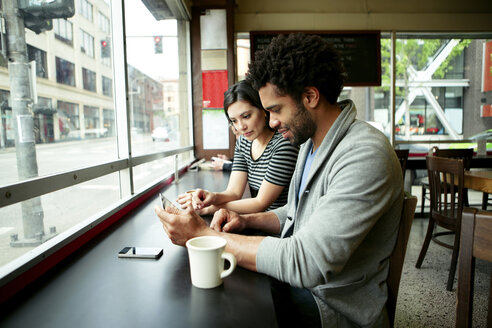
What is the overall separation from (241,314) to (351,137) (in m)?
0.54

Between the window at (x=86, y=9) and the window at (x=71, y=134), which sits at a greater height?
the window at (x=86, y=9)

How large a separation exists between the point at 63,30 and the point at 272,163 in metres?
1.03

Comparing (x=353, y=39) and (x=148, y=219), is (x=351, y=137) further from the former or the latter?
(x=353, y=39)

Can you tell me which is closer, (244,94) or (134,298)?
(134,298)

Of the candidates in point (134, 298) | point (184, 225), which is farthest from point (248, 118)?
point (134, 298)

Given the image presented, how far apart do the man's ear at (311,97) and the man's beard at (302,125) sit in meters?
0.02

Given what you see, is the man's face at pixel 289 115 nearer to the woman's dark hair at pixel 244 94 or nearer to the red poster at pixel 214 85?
the woman's dark hair at pixel 244 94

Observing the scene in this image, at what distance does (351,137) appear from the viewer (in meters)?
0.92

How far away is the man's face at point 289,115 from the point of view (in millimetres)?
1056

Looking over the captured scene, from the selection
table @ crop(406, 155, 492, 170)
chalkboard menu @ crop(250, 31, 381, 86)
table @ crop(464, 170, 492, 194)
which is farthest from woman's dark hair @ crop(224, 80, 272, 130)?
table @ crop(406, 155, 492, 170)

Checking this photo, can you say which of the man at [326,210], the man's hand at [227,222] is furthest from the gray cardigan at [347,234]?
the man's hand at [227,222]

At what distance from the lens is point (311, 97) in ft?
3.41

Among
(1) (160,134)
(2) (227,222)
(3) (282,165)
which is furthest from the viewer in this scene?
(1) (160,134)

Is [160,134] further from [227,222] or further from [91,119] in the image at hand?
[227,222]
